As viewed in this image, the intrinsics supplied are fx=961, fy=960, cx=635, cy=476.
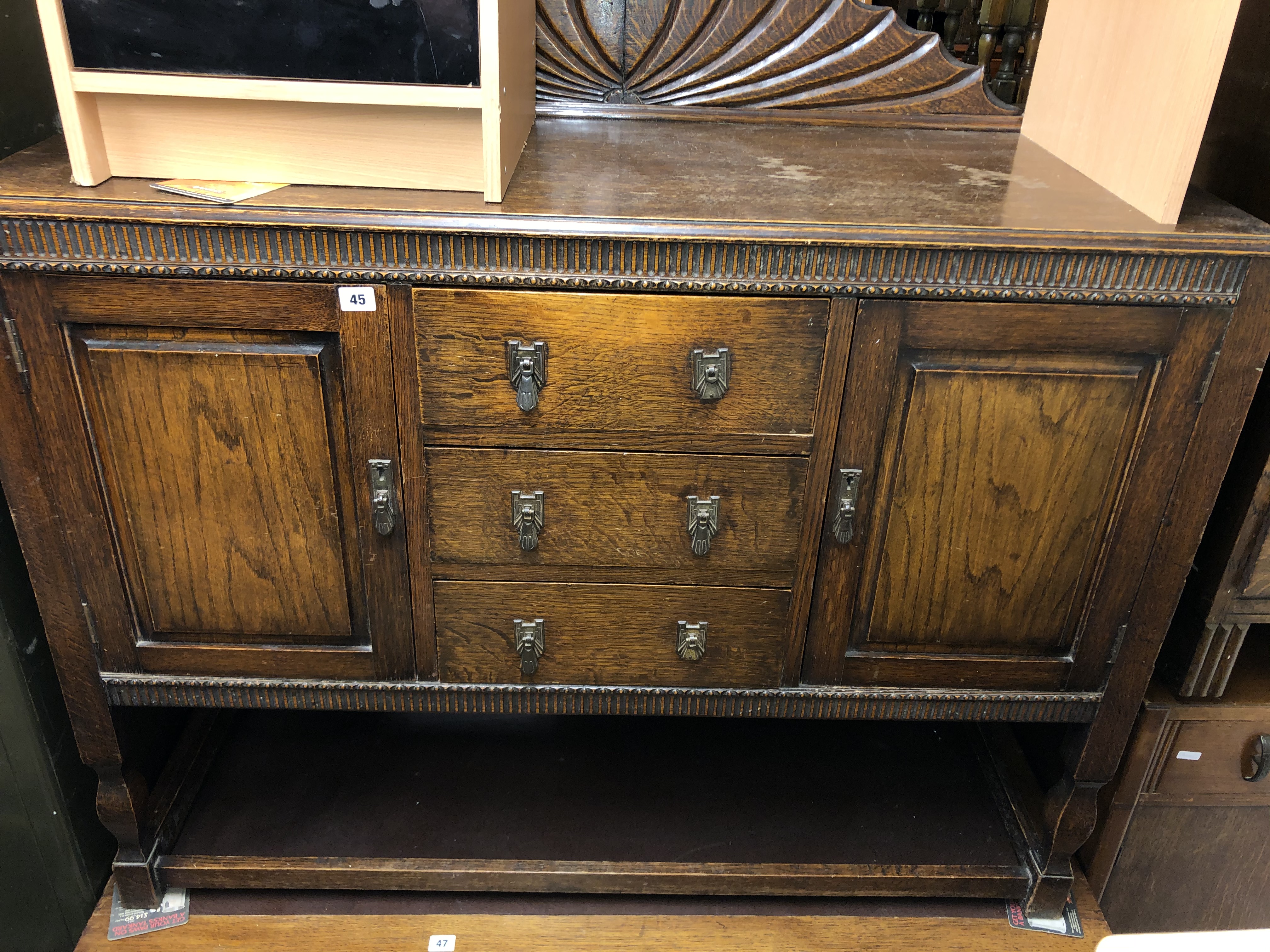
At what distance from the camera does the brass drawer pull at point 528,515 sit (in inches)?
45.6

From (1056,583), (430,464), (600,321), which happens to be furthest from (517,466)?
(1056,583)

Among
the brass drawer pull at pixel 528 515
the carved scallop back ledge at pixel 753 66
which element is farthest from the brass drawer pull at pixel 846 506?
the carved scallop back ledge at pixel 753 66

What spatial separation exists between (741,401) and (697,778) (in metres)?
0.79

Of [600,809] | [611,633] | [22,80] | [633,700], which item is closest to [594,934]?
[600,809]

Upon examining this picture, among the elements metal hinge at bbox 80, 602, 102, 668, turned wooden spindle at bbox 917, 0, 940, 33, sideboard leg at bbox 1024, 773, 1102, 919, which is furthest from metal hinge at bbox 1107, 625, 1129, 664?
metal hinge at bbox 80, 602, 102, 668

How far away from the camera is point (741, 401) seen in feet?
3.62

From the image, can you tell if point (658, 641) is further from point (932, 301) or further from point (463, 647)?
point (932, 301)

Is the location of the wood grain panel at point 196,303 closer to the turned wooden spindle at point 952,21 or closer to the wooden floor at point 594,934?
the wooden floor at point 594,934

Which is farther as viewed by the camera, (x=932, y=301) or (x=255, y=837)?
(x=255, y=837)

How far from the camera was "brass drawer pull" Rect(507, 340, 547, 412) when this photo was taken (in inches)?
41.9

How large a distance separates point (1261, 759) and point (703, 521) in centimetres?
95

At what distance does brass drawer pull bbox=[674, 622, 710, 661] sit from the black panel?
0.70 m

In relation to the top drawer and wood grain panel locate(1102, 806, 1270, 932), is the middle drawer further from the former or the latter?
wood grain panel locate(1102, 806, 1270, 932)

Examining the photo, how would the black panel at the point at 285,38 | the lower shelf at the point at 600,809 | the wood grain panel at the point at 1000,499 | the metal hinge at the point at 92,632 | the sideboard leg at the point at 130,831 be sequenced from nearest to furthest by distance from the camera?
the black panel at the point at 285,38, the wood grain panel at the point at 1000,499, the metal hinge at the point at 92,632, the sideboard leg at the point at 130,831, the lower shelf at the point at 600,809
